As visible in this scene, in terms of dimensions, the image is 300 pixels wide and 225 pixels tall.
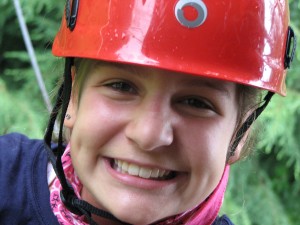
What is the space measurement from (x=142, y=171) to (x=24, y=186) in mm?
476

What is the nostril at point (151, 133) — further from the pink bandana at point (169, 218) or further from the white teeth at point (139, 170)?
the pink bandana at point (169, 218)

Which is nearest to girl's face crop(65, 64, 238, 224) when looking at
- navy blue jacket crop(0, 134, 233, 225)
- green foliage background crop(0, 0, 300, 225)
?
navy blue jacket crop(0, 134, 233, 225)

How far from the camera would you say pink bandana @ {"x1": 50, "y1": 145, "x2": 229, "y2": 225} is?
151cm

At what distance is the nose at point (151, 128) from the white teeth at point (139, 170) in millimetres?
92

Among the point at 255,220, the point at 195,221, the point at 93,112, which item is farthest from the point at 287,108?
the point at 93,112

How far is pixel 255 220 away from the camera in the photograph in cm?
295

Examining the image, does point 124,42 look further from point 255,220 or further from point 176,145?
point 255,220

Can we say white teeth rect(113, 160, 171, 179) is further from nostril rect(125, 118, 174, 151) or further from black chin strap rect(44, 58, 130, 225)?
black chin strap rect(44, 58, 130, 225)

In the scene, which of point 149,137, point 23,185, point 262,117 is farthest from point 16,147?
point 262,117

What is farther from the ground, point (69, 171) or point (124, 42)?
point (124, 42)

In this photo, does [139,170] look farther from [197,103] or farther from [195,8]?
[195,8]

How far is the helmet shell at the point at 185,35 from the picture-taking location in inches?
→ 45.6

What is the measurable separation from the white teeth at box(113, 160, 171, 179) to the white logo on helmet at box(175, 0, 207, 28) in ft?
1.23

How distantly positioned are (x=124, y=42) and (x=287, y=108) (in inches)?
65.1
